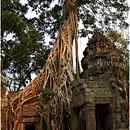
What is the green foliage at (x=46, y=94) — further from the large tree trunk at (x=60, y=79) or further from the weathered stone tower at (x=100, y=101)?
the weathered stone tower at (x=100, y=101)

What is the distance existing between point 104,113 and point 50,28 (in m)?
9.23

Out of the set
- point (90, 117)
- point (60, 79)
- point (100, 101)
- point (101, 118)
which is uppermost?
point (60, 79)

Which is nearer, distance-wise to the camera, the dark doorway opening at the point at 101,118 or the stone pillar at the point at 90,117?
the stone pillar at the point at 90,117

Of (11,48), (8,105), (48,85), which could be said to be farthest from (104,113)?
(11,48)

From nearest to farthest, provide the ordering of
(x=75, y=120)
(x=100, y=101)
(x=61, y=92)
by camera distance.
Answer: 1. (x=100, y=101)
2. (x=75, y=120)
3. (x=61, y=92)

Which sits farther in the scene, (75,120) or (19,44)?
(19,44)

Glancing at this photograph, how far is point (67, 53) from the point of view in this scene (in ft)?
36.9

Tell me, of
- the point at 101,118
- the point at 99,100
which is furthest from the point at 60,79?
the point at 99,100

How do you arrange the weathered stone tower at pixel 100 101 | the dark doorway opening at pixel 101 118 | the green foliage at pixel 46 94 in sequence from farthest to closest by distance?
the green foliage at pixel 46 94
the dark doorway opening at pixel 101 118
the weathered stone tower at pixel 100 101

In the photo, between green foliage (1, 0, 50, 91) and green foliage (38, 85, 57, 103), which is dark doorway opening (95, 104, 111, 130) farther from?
green foliage (1, 0, 50, 91)

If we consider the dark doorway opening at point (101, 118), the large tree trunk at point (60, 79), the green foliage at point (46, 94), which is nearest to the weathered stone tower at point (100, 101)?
the dark doorway opening at point (101, 118)

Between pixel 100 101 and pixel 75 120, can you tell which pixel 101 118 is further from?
pixel 100 101

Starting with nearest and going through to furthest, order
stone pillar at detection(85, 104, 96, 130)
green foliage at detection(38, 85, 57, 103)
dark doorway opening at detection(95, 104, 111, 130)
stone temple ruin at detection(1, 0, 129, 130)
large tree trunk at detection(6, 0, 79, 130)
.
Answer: stone pillar at detection(85, 104, 96, 130)
dark doorway opening at detection(95, 104, 111, 130)
stone temple ruin at detection(1, 0, 129, 130)
large tree trunk at detection(6, 0, 79, 130)
green foliage at detection(38, 85, 57, 103)

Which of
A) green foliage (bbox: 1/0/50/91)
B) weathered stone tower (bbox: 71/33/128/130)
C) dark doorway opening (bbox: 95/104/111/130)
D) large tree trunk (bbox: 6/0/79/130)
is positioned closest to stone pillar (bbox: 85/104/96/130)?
weathered stone tower (bbox: 71/33/128/130)
